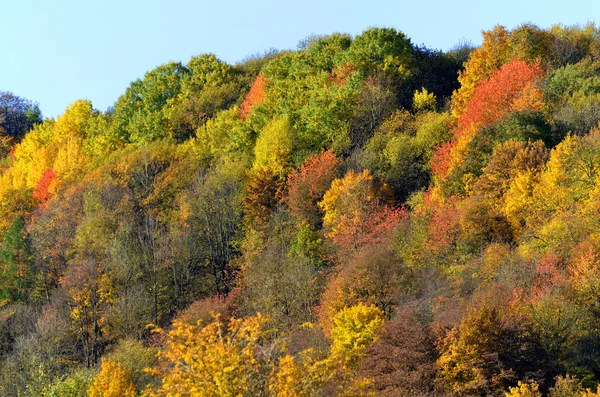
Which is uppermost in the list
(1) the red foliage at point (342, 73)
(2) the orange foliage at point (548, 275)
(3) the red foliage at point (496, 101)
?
(1) the red foliage at point (342, 73)

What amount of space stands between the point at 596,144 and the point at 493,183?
664 centimetres

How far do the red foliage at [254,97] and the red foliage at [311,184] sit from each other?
574 inches

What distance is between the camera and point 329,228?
61062 mm

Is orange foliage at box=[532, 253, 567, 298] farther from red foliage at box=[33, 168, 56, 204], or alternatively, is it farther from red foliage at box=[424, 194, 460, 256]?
red foliage at box=[33, 168, 56, 204]

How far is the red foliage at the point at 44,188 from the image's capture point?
8981 centimetres

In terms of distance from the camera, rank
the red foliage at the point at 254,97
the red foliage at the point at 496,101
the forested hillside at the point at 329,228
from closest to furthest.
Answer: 1. the forested hillside at the point at 329,228
2. the red foliage at the point at 496,101
3. the red foliage at the point at 254,97

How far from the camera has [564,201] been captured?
162 feet

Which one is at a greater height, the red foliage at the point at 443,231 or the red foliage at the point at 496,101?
the red foliage at the point at 496,101

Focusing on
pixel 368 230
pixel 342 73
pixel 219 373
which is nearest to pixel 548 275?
pixel 368 230

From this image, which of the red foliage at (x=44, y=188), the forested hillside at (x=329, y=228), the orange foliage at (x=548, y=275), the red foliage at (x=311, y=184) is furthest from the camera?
the red foliage at (x=44, y=188)

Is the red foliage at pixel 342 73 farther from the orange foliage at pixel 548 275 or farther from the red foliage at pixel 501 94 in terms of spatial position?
the orange foliage at pixel 548 275

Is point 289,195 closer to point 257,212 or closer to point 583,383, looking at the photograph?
point 257,212

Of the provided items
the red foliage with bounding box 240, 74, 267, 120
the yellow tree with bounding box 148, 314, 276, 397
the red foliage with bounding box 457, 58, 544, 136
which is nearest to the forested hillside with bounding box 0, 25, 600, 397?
the yellow tree with bounding box 148, 314, 276, 397

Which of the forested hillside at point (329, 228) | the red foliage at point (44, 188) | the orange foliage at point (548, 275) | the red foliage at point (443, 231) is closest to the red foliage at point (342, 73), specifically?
the forested hillside at point (329, 228)
